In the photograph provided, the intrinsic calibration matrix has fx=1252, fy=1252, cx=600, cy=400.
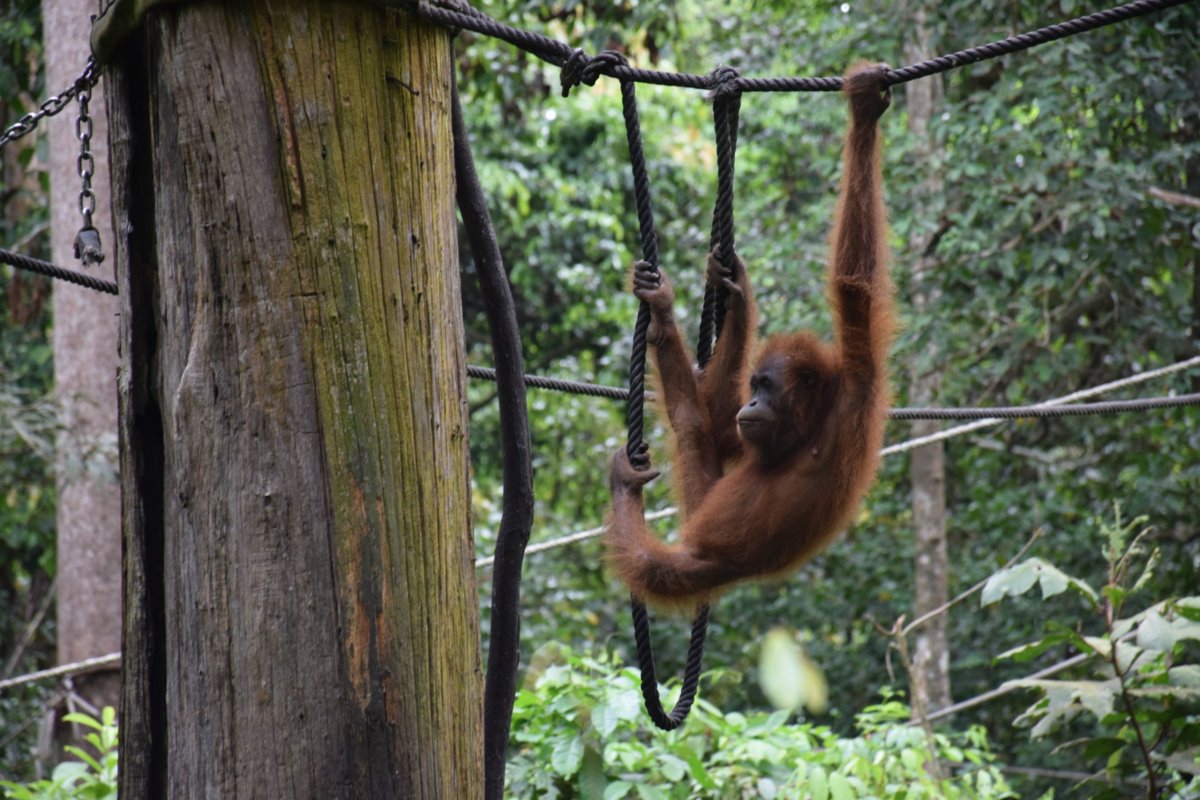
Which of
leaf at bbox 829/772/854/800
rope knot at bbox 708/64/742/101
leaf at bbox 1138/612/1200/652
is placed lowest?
leaf at bbox 829/772/854/800

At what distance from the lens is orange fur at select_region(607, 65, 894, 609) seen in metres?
2.98

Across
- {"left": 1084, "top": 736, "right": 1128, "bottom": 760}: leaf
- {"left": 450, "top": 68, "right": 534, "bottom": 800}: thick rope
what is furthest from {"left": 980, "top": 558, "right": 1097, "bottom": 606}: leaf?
{"left": 450, "top": 68, "right": 534, "bottom": 800}: thick rope

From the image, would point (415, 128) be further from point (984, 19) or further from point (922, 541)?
point (922, 541)

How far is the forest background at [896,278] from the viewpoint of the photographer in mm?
5828

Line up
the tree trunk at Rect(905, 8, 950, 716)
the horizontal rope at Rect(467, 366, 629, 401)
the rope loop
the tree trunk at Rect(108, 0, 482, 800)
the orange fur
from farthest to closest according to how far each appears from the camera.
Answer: the tree trunk at Rect(905, 8, 950, 716) < the horizontal rope at Rect(467, 366, 629, 401) < the orange fur < the rope loop < the tree trunk at Rect(108, 0, 482, 800)

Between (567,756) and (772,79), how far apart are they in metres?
1.73

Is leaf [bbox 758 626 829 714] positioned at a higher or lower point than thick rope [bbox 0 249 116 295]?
lower

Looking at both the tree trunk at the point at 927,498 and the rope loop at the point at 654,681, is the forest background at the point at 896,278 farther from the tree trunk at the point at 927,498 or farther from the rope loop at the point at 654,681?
the rope loop at the point at 654,681

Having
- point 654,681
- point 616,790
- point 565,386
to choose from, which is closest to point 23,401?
point 565,386

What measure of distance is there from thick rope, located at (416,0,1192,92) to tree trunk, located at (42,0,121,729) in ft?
12.2

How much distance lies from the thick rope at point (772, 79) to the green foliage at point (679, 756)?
1.57 m

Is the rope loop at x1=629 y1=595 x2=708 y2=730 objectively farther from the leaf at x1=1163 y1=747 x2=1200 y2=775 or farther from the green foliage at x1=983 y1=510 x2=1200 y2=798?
the leaf at x1=1163 y1=747 x2=1200 y2=775

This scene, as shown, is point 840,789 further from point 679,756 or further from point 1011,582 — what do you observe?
point 1011,582

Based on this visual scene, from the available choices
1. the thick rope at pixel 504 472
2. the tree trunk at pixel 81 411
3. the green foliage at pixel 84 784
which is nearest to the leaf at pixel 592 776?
the green foliage at pixel 84 784
